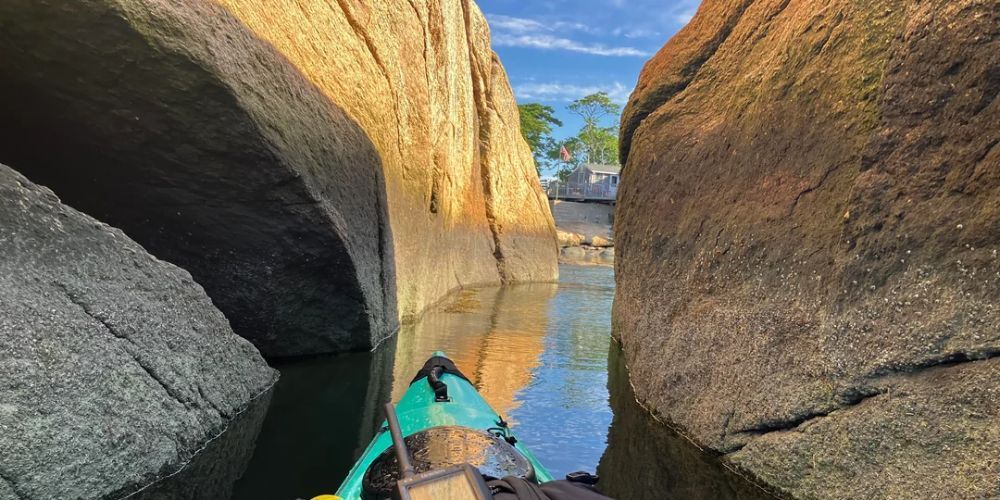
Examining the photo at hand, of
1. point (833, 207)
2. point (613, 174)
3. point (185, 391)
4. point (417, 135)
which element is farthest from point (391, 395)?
point (613, 174)

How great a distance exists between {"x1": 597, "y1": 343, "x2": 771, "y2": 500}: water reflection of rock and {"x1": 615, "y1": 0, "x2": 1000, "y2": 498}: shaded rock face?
0.13m

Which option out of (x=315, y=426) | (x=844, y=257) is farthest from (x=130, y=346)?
(x=844, y=257)

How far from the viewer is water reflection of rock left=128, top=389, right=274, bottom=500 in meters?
3.47

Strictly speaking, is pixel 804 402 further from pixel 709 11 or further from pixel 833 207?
pixel 709 11

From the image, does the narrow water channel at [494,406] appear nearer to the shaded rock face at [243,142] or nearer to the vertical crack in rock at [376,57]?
the shaded rock face at [243,142]

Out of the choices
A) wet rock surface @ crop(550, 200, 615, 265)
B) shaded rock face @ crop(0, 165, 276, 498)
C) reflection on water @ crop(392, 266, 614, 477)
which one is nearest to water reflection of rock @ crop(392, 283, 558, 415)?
reflection on water @ crop(392, 266, 614, 477)

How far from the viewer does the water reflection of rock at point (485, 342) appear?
6.24m

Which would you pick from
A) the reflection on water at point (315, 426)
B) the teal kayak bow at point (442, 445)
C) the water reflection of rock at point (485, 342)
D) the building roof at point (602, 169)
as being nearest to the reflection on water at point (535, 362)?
the water reflection of rock at point (485, 342)

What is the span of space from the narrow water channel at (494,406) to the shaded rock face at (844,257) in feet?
1.33

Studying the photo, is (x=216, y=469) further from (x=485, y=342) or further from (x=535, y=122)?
(x=535, y=122)

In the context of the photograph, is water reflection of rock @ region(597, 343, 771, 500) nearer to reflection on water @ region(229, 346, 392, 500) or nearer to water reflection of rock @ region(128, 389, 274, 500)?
reflection on water @ region(229, 346, 392, 500)

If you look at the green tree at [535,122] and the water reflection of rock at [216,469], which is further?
the green tree at [535,122]

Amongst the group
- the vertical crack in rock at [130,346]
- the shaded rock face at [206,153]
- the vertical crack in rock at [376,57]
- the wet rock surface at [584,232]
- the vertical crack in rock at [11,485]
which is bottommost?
the wet rock surface at [584,232]

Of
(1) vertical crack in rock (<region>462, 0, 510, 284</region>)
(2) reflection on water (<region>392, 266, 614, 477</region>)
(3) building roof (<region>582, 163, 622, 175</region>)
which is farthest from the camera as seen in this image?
(3) building roof (<region>582, 163, 622, 175</region>)
